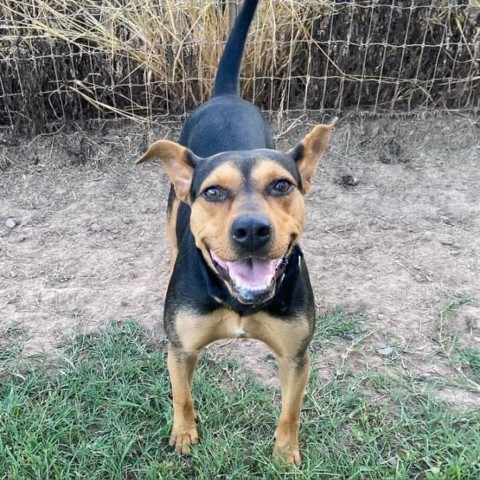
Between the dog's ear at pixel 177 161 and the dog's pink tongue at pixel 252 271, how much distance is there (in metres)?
0.64

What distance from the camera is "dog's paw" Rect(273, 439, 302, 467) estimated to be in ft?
10.8

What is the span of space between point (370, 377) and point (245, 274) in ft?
5.09

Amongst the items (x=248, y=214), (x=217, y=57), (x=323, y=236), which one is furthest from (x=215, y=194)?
(x=217, y=57)

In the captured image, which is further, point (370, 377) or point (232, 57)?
point (232, 57)

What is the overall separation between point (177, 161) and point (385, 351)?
1935 millimetres

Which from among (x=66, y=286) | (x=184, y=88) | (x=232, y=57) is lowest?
(x=66, y=286)

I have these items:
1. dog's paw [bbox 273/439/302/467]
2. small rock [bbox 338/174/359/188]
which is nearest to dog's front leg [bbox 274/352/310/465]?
dog's paw [bbox 273/439/302/467]

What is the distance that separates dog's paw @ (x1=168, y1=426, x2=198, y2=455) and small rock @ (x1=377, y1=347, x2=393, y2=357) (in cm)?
136

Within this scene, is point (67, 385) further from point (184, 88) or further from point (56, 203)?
point (184, 88)

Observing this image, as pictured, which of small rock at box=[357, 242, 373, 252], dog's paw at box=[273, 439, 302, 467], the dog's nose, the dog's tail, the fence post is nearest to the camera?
the dog's nose

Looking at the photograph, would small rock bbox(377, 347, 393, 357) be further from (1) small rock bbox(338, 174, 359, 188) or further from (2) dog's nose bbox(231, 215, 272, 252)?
(1) small rock bbox(338, 174, 359, 188)

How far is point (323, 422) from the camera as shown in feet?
11.7

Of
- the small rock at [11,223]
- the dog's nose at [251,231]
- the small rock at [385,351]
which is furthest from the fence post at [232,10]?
the dog's nose at [251,231]

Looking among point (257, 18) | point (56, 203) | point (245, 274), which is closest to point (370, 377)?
point (245, 274)
